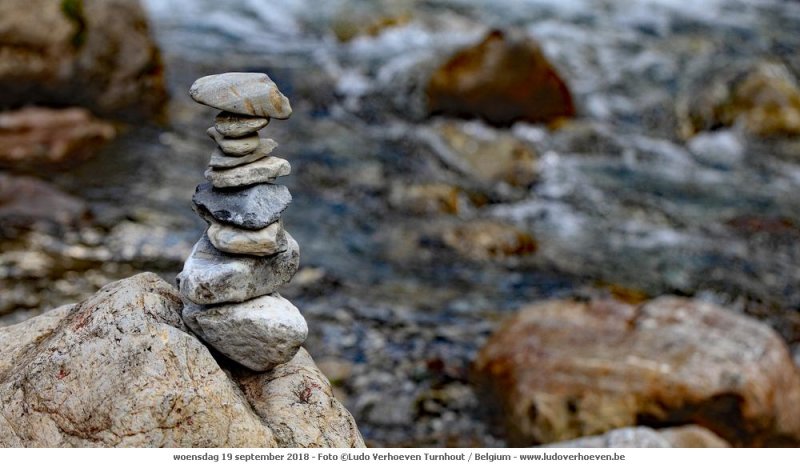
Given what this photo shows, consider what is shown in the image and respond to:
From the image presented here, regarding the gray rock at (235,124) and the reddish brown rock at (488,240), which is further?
the reddish brown rock at (488,240)

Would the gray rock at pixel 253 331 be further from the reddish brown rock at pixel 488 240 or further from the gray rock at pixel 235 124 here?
the reddish brown rock at pixel 488 240

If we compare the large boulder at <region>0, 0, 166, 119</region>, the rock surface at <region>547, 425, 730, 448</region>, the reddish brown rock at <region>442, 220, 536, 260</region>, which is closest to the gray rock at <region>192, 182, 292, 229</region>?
the rock surface at <region>547, 425, 730, 448</region>

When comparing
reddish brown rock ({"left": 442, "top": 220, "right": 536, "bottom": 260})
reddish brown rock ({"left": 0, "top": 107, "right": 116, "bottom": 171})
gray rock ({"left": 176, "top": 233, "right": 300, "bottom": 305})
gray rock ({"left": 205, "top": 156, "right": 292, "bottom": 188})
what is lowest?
reddish brown rock ({"left": 442, "top": 220, "right": 536, "bottom": 260})

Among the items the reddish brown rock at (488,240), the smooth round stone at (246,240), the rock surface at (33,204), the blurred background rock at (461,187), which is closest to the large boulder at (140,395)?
the smooth round stone at (246,240)

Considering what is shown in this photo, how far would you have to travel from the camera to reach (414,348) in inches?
350

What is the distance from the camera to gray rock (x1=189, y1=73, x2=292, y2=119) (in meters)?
4.09

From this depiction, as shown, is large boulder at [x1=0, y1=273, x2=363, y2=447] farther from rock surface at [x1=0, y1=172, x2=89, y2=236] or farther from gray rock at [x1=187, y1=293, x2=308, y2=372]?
rock surface at [x1=0, y1=172, x2=89, y2=236]

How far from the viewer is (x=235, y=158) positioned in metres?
4.27

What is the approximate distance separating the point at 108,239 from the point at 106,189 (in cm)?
146

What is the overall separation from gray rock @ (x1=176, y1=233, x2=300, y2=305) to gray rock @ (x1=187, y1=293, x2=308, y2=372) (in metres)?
0.07

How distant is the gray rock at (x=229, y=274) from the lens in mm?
4211

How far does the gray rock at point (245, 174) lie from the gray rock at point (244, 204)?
0.19 feet
